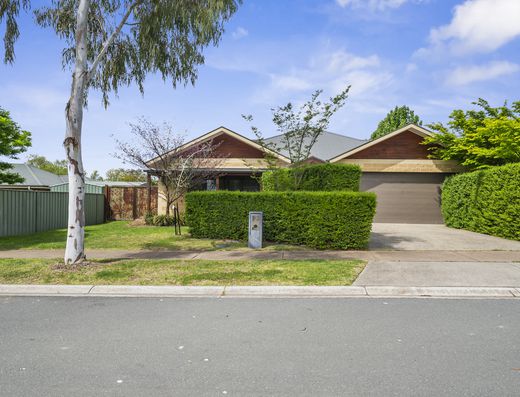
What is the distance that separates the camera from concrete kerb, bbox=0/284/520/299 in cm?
650

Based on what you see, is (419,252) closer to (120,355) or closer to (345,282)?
(345,282)

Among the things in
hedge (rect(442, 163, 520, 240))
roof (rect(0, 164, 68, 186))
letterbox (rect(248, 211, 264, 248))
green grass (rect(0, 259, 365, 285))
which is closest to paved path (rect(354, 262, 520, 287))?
green grass (rect(0, 259, 365, 285))

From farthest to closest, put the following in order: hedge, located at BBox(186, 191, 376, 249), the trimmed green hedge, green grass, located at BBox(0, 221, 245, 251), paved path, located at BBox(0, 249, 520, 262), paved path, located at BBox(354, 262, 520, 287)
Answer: the trimmed green hedge < green grass, located at BBox(0, 221, 245, 251) < hedge, located at BBox(186, 191, 376, 249) < paved path, located at BBox(0, 249, 520, 262) < paved path, located at BBox(354, 262, 520, 287)

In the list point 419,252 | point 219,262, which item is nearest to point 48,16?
point 219,262

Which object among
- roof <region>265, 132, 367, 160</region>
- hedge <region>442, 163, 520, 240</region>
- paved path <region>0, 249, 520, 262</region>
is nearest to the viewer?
paved path <region>0, 249, 520, 262</region>

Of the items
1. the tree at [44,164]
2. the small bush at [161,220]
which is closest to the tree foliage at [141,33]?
the small bush at [161,220]

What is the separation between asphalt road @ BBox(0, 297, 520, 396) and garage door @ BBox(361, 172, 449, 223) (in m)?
14.4

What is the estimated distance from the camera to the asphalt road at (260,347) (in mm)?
3305

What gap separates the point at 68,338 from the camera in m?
4.45

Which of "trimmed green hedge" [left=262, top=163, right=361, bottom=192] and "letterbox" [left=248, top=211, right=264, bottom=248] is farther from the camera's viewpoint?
"trimmed green hedge" [left=262, top=163, right=361, bottom=192]

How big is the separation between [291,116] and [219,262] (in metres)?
8.06

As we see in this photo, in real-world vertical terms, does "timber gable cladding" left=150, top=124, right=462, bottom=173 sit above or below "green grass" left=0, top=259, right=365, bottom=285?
above

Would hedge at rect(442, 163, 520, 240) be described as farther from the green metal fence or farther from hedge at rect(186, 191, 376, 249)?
the green metal fence

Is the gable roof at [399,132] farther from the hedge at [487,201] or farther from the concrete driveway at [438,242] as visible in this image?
the concrete driveway at [438,242]
